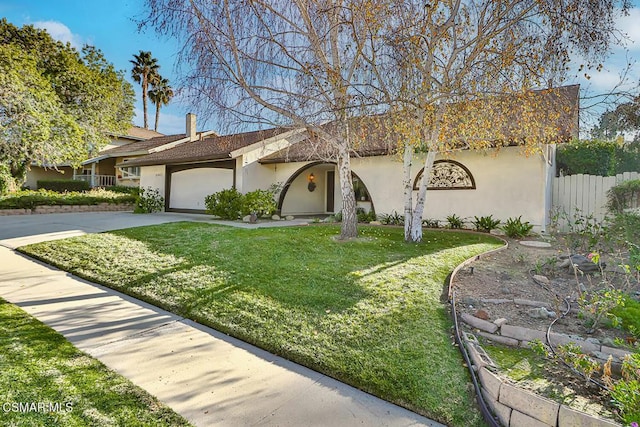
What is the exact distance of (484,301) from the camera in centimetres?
444

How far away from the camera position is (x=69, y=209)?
1634 centimetres

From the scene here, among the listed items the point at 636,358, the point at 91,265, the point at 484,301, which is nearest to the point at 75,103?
the point at 91,265

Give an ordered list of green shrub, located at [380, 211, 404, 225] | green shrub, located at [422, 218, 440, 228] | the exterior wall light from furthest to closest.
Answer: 1. the exterior wall light
2. green shrub, located at [380, 211, 404, 225]
3. green shrub, located at [422, 218, 440, 228]

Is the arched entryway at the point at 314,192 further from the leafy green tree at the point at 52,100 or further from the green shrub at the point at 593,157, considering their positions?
the leafy green tree at the point at 52,100

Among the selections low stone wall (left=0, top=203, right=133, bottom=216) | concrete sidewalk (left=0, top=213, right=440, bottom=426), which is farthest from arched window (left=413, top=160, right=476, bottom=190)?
low stone wall (left=0, top=203, right=133, bottom=216)

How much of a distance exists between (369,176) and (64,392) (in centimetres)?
1135

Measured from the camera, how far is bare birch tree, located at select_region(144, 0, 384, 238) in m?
7.18

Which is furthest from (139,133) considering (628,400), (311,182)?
(628,400)

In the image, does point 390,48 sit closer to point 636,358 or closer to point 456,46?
point 456,46

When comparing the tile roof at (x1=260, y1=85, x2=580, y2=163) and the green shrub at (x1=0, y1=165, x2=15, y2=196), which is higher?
the tile roof at (x1=260, y1=85, x2=580, y2=163)

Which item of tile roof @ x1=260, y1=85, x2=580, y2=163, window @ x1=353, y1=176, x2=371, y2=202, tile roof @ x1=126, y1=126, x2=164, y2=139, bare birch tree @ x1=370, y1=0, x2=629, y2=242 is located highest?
tile roof @ x1=126, y1=126, x2=164, y2=139

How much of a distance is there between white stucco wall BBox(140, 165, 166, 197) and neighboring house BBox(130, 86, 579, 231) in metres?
0.05

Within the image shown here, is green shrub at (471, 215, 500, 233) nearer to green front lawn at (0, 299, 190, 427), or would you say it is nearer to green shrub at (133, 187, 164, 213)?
green front lawn at (0, 299, 190, 427)

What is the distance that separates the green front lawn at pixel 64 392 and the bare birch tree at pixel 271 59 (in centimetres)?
568
